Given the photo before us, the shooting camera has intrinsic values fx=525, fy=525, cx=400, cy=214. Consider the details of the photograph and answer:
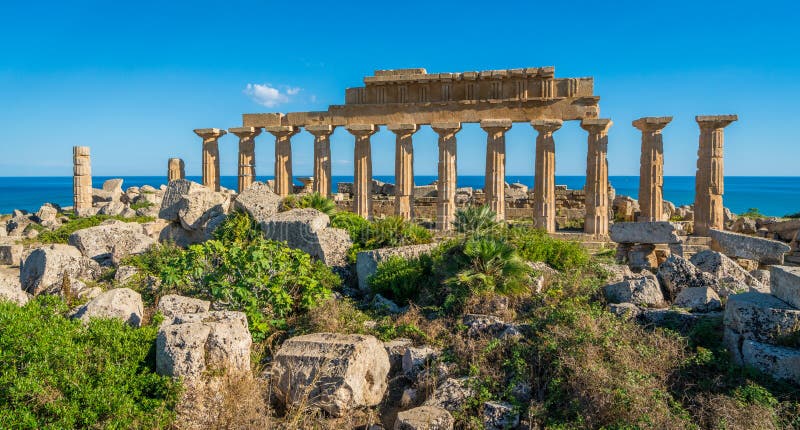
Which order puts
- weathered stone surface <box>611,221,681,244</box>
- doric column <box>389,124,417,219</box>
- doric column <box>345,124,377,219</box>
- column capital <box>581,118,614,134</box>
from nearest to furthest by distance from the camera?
weathered stone surface <box>611,221,681,244</box> → column capital <box>581,118,614,134</box> → doric column <box>389,124,417,219</box> → doric column <box>345,124,377,219</box>

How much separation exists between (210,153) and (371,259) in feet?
46.8

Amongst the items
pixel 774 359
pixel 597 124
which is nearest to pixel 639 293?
pixel 774 359

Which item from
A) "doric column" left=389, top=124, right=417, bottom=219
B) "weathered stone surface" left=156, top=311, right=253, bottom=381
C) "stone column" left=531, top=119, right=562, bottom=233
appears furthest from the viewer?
"doric column" left=389, top=124, right=417, bottom=219

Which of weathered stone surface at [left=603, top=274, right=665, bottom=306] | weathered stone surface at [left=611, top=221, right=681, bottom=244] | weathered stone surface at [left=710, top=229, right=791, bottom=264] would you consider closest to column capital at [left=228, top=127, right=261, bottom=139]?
weathered stone surface at [left=611, top=221, right=681, bottom=244]

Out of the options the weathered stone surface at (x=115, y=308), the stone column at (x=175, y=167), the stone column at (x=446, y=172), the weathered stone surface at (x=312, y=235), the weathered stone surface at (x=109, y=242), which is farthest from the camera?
the stone column at (x=175, y=167)

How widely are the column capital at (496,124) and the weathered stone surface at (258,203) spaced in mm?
8404

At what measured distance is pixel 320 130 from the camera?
20594 millimetres

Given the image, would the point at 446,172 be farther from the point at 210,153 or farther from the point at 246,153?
the point at 210,153

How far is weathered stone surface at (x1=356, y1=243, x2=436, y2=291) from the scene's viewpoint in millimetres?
10773

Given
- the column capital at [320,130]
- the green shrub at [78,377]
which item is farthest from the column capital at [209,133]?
the green shrub at [78,377]

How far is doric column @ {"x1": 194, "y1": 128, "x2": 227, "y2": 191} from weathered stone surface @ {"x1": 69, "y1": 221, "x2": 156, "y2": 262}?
9.52m

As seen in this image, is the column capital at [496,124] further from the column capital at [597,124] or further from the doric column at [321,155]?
the doric column at [321,155]

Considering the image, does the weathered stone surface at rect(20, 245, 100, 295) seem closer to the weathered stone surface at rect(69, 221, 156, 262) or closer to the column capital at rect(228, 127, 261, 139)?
the weathered stone surface at rect(69, 221, 156, 262)

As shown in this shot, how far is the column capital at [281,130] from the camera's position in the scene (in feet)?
69.5
